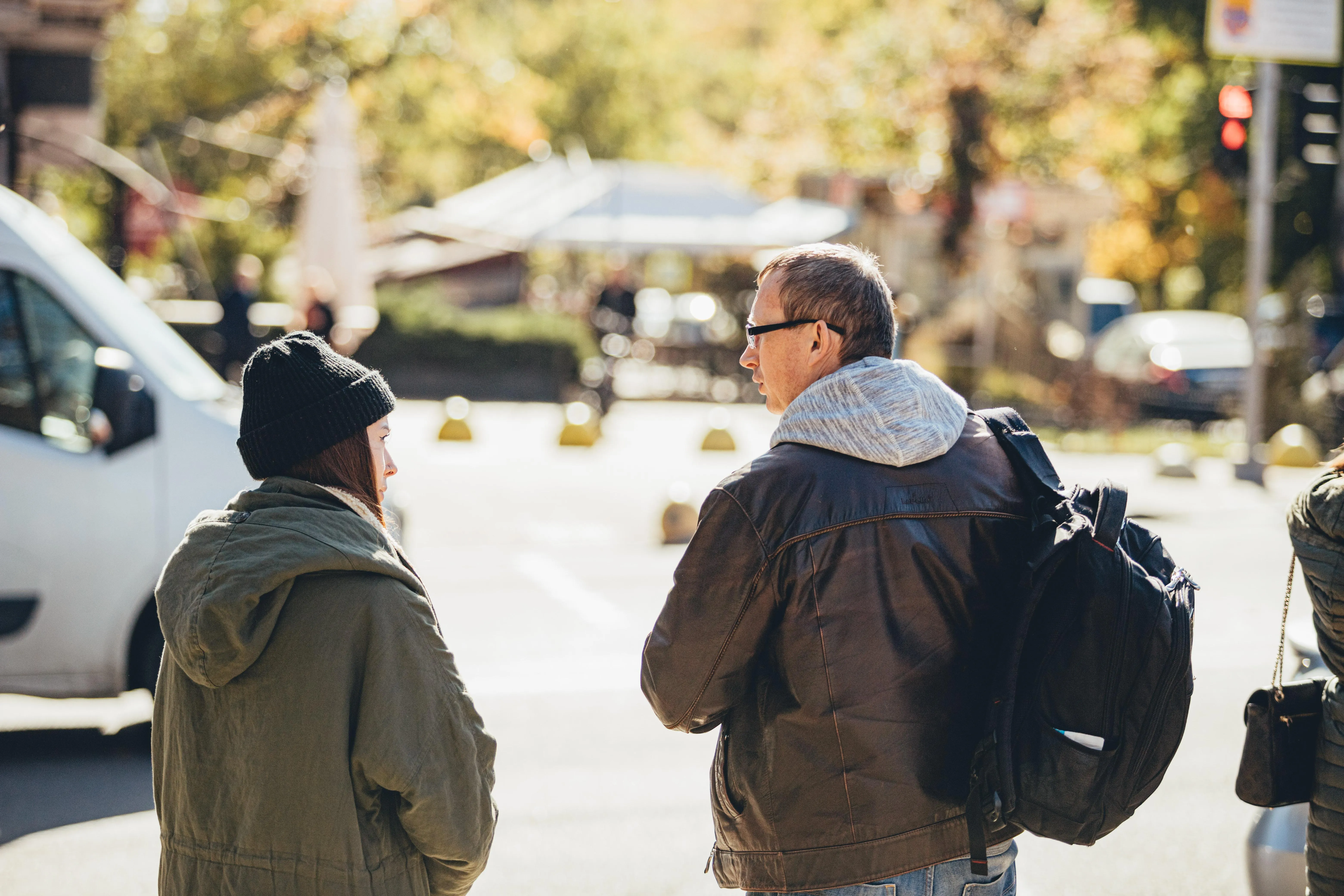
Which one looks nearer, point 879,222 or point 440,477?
point 440,477

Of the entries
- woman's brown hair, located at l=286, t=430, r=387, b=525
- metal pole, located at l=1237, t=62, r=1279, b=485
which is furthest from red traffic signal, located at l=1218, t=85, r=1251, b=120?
woman's brown hair, located at l=286, t=430, r=387, b=525

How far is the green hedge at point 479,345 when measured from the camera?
21375 millimetres

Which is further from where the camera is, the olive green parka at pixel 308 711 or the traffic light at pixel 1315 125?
the traffic light at pixel 1315 125

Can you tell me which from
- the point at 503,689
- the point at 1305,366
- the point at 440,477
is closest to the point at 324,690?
the point at 503,689

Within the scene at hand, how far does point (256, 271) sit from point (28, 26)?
58.4ft

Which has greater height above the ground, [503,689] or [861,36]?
[861,36]

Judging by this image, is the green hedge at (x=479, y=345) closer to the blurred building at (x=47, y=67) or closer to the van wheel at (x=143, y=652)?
the blurred building at (x=47, y=67)

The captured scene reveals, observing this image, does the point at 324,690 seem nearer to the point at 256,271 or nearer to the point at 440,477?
the point at 440,477

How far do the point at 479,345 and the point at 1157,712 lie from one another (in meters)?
19.6

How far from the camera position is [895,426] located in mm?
2404

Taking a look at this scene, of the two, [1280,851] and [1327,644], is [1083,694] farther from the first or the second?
[1280,851]

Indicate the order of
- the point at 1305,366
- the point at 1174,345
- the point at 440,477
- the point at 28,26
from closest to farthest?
the point at 28,26 → the point at 440,477 → the point at 1305,366 → the point at 1174,345

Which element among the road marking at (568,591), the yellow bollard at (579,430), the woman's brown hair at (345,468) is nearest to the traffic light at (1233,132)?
the yellow bollard at (579,430)

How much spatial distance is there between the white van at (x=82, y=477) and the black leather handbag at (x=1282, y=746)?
3731 millimetres
